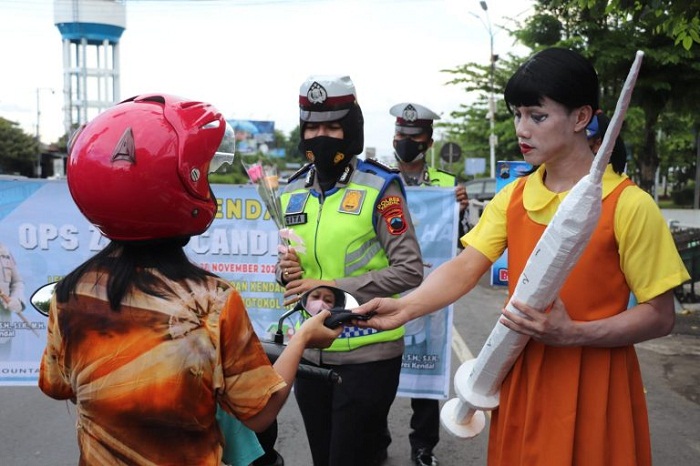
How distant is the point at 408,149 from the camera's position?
5.20 meters

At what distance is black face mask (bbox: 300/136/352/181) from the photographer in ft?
10.5

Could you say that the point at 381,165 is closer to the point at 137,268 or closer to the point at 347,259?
the point at 347,259

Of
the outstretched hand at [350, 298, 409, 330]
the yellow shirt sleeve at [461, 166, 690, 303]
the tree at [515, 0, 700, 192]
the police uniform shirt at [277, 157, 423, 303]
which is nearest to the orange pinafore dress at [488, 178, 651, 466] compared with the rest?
the yellow shirt sleeve at [461, 166, 690, 303]

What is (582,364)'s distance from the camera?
81.5 inches

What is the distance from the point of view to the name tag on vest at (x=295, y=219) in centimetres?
325

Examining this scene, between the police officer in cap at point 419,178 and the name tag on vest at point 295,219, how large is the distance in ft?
5.84

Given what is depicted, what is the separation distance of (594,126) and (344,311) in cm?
92

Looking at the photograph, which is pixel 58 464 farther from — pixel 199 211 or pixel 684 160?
pixel 684 160

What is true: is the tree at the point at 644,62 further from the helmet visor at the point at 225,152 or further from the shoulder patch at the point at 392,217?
the helmet visor at the point at 225,152

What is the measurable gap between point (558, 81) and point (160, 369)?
1.32m

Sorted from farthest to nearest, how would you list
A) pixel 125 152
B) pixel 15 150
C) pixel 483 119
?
pixel 15 150
pixel 483 119
pixel 125 152

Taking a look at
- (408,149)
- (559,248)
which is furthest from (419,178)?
(559,248)

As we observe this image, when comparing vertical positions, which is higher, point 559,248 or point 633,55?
point 633,55

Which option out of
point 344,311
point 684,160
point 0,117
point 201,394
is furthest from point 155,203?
point 0,117
